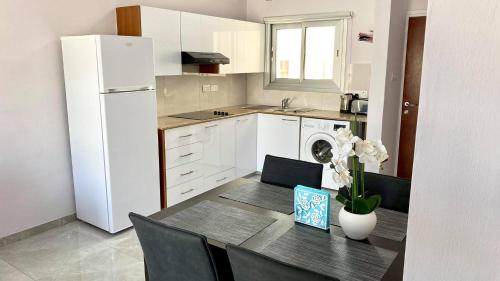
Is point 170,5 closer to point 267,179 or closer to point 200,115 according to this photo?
point 200,115

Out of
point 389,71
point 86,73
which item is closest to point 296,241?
point 86,73

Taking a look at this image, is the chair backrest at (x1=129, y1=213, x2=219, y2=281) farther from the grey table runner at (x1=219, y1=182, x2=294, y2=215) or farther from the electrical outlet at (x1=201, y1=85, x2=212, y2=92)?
the electrical outlet at (x1=201, y1=85, x2=212, y2=92)

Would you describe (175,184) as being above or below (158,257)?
below

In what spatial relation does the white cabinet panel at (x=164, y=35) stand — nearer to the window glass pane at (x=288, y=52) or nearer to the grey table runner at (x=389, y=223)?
the window glass pane at (x=288, y=52)

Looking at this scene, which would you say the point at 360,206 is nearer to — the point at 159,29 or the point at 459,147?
the point at 459,147

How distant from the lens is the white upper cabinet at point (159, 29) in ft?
12.0

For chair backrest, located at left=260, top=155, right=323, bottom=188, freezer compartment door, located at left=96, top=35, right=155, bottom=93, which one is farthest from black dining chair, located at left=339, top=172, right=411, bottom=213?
freezer compartment door, located at left=96, top=35, right=155, bottom=93

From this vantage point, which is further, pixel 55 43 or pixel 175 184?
pixel 175 184

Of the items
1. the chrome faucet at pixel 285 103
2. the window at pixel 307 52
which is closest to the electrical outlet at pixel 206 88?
the window at pixel 307 52

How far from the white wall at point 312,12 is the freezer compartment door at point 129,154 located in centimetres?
237

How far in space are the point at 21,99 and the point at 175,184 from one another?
1.57 meters

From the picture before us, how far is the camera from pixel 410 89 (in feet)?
14.5

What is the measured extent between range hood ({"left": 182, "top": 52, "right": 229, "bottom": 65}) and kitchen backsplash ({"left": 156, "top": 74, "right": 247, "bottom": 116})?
47 cm

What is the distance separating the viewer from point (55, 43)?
336cm
